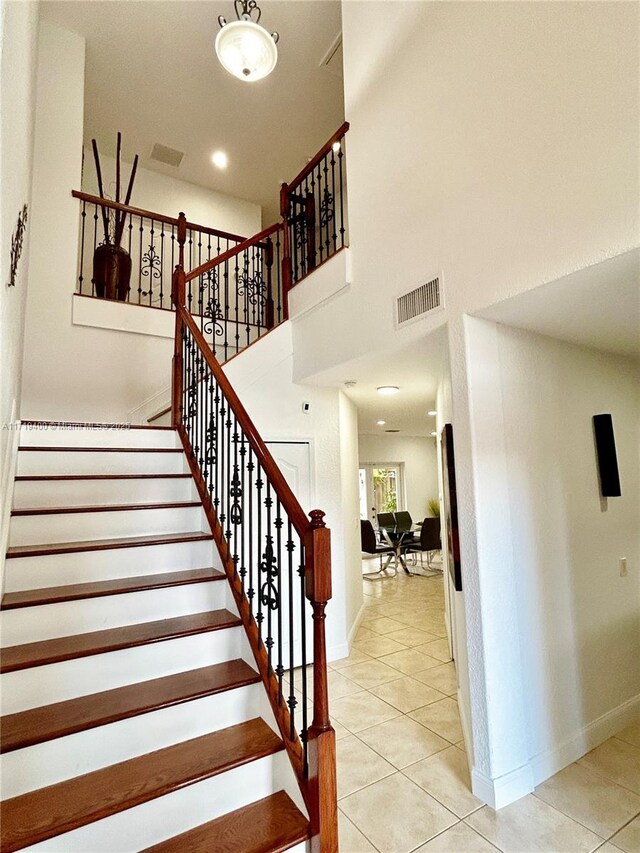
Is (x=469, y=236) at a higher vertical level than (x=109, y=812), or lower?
higher

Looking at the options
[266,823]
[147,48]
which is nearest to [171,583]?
[266,823]

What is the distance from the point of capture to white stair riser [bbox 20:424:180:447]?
2.83m

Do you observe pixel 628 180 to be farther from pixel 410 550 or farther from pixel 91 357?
pixel 410 550

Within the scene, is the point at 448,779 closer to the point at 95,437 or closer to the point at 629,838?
the point at 629,838

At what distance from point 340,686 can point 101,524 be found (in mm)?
2319

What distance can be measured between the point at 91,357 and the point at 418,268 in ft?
11.0

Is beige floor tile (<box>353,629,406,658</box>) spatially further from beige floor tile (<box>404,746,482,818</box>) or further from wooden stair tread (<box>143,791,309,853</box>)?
wooden stair tread (<box>143,791,309,853</box>)

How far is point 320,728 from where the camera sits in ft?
5.14

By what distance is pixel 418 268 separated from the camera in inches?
104

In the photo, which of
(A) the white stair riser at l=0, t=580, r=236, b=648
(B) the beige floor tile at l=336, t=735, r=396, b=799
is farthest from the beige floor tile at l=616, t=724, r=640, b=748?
(A) the white stair riser at l=0, t=580, r=236, b=648

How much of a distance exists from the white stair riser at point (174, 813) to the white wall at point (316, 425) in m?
2.33

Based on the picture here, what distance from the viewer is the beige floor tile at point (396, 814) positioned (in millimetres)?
1973

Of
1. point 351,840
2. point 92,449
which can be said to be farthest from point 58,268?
point 351,840

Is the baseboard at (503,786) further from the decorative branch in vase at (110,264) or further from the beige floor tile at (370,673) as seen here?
the decorative branch in vase at (110,264)
